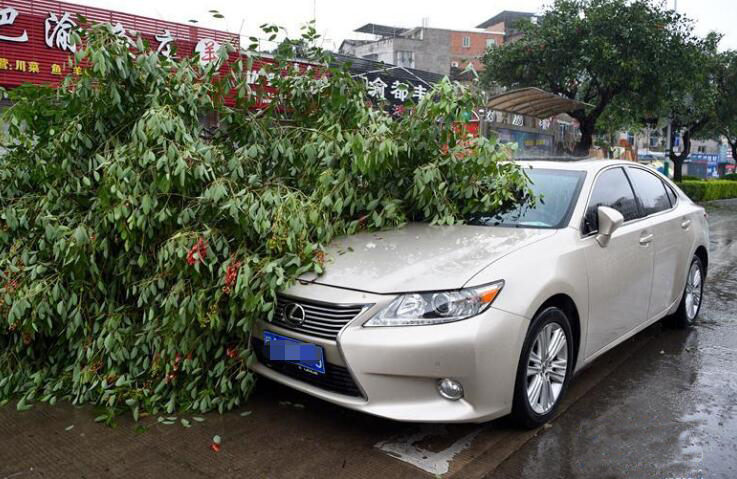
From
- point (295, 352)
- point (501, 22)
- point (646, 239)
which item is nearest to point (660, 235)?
point (646, 239)

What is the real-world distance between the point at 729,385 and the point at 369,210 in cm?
256

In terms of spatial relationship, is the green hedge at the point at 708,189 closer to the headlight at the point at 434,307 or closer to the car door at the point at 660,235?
the car door at the point at 660,235

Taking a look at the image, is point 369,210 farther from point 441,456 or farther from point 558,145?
point 558,145

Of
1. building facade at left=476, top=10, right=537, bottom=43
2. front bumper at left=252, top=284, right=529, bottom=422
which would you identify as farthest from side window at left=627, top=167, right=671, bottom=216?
building facade at left=476, top=10, right=537, bottom=43

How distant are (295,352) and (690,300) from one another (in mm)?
3734

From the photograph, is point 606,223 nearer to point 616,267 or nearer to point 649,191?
point 616,267

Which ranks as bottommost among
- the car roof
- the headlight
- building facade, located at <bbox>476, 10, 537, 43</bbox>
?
the headlight

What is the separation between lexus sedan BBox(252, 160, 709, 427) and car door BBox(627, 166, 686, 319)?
13.6 inches

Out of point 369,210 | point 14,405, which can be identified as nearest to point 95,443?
point 14,405

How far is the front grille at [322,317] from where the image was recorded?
3033mm

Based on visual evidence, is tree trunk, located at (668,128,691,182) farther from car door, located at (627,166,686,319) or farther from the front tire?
the front tire

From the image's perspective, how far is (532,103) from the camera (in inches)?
543

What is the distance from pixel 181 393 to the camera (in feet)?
11.7

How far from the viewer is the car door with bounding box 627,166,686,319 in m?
4.49
